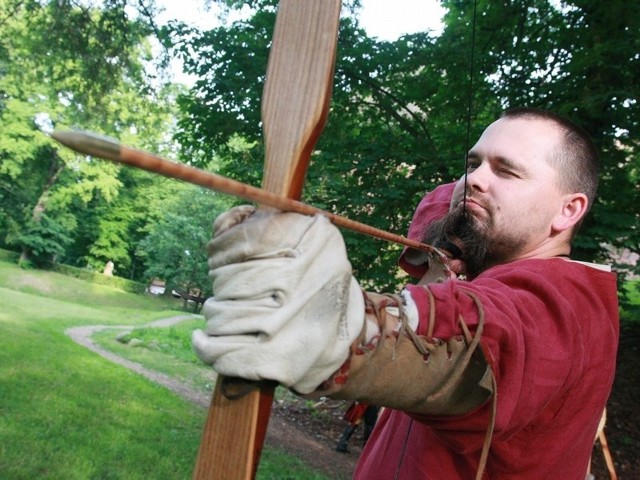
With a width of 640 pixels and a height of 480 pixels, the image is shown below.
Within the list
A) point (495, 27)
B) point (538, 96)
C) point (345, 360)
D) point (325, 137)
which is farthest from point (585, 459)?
point (495, 27)

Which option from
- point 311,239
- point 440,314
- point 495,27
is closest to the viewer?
point 311,239

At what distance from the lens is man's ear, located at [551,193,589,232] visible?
47.6 inches

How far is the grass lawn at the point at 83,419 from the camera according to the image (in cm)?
513

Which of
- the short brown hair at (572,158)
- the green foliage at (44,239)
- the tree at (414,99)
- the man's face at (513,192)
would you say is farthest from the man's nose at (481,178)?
the green foliage at (44,239)

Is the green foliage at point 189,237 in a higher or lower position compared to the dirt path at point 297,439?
higher

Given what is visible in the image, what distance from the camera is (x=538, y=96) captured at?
15.7 feet

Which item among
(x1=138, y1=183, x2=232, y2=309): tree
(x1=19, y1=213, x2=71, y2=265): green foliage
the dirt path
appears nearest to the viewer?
the dirt path

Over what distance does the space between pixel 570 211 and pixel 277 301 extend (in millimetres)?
837

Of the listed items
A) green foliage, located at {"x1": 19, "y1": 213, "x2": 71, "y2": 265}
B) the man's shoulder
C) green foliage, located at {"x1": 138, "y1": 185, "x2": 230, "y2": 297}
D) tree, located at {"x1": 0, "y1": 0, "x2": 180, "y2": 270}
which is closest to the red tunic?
the man's shoulder

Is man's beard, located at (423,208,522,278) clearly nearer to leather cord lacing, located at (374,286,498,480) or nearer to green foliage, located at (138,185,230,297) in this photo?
leather cord lacing, located at (374,286,498,480)

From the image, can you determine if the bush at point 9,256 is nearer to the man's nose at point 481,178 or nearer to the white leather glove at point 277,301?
the man's nose at point 481,178

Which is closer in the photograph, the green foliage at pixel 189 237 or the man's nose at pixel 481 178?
the man's nose at pixel 481 178

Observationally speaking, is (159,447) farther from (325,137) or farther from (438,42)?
(438,42)

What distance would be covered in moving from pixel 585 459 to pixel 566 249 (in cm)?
46
